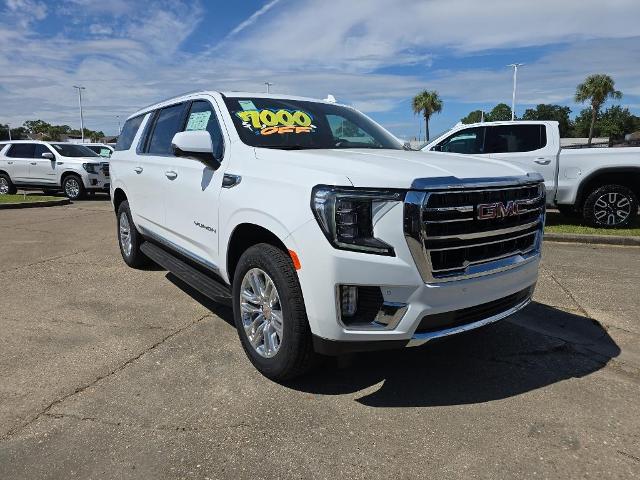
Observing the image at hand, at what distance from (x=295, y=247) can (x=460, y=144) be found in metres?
7.30

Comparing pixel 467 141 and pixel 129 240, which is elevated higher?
pixel 467 141

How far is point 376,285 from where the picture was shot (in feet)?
8.79


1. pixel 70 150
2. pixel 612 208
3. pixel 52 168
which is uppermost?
pixel 70 150

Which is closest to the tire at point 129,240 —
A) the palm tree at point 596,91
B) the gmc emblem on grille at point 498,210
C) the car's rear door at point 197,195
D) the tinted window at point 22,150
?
the car's rear door at point 197,195

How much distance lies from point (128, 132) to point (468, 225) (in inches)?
193

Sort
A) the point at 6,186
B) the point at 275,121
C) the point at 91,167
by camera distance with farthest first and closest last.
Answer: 1. the point at 6,186
2. the point at 91,167
3. the point at 275,121

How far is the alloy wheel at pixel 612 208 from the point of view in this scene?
8.48 meters

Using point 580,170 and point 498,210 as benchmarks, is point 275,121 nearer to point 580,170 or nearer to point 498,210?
point 498,210

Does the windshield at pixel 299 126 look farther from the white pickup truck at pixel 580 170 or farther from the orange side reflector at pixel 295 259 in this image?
the white pickup truck at pixel 580 170

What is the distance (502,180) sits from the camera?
3012 millimetres

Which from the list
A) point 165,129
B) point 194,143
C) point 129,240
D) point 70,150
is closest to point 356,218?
point 194,143

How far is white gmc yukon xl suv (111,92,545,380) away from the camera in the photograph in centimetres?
268

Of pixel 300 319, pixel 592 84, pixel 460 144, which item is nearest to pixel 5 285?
pixel 300 319

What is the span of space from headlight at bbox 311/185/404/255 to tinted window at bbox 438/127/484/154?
7.03m
